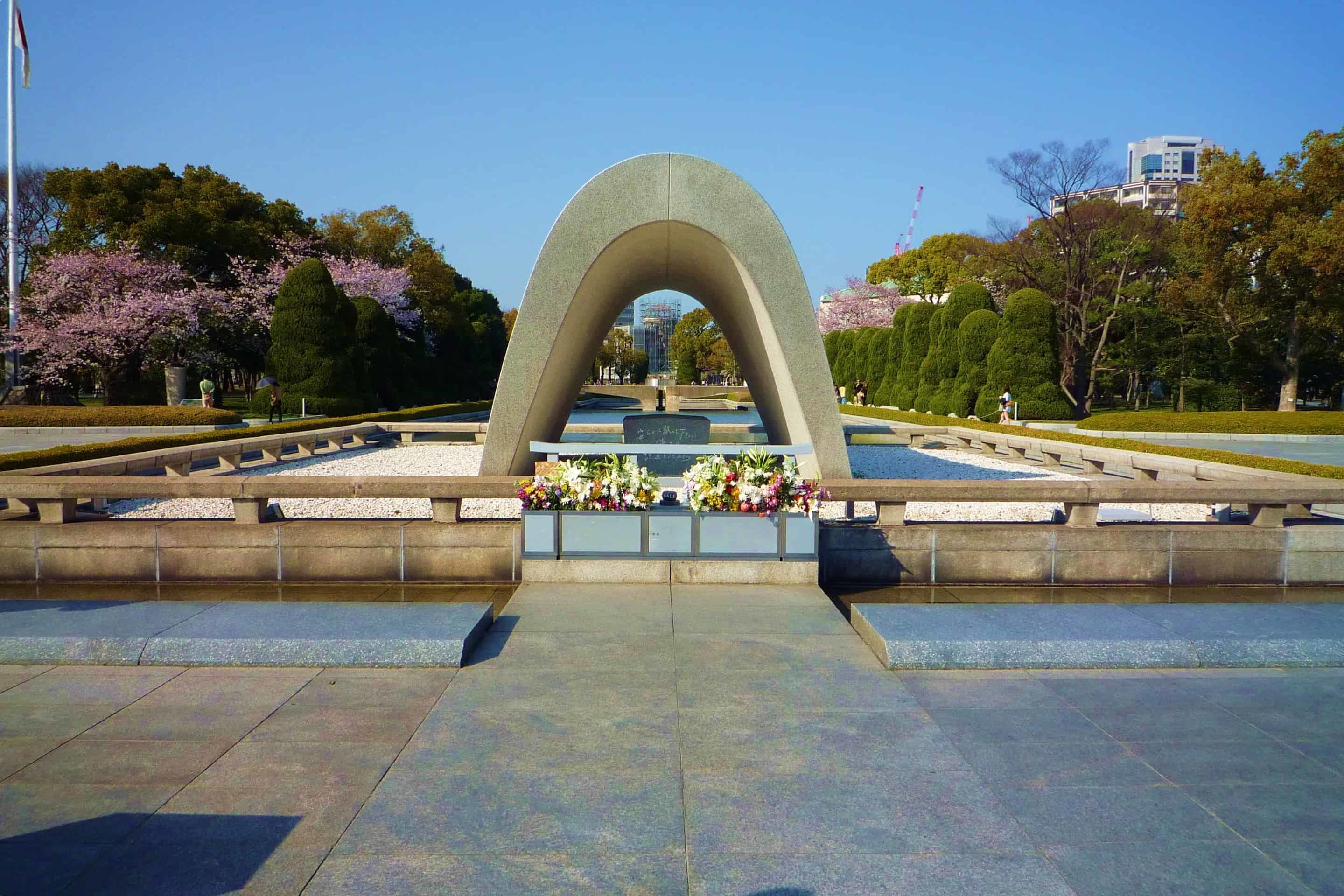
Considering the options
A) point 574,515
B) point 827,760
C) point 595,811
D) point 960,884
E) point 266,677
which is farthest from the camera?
point 574,515

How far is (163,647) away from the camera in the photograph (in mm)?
4859

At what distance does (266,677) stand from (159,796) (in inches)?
56.0

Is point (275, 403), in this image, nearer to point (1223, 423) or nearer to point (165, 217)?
point (165, 217)

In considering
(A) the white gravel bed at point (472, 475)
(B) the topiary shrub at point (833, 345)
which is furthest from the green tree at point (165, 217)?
(B) the topiary shrub at point (833, 345)

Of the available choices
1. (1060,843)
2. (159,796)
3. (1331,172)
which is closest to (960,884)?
(1060,843)

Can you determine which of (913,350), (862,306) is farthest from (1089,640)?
(862,306)

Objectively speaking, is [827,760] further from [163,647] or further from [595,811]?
[163,647]

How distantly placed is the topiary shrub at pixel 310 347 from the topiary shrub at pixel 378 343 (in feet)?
15.1

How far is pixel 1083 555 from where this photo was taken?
7059mm

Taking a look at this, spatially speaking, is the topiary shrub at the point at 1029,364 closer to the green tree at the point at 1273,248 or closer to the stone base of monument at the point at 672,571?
the green tree at the point at 1273,248

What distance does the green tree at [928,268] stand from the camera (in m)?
59.7

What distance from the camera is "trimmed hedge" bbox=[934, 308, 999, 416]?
1098 inches

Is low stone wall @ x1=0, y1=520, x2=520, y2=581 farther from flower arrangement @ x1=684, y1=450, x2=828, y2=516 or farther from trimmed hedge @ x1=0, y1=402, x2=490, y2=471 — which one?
trimmed hedge @ x1=0, y1=402, x2=490, y2=471

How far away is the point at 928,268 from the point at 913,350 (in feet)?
105
